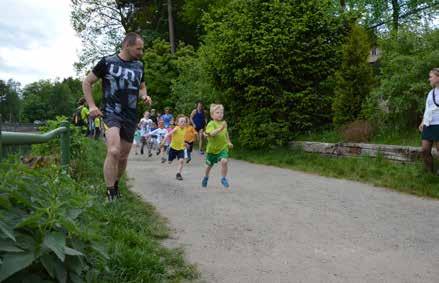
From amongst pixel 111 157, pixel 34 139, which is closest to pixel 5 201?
pixel 34 139

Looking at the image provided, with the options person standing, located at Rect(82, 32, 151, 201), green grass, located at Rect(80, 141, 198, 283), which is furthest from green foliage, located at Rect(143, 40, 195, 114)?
green grass, located at Rect(80, 141, 198, 283)

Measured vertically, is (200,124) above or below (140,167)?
above

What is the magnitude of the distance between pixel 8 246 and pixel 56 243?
23 cm

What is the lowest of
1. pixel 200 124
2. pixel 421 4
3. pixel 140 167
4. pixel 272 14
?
pixel 140 167

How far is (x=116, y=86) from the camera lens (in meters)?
5.79

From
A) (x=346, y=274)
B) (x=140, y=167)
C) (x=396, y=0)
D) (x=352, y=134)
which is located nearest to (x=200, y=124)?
(x=140, y=167)

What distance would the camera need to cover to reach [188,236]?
512 cm

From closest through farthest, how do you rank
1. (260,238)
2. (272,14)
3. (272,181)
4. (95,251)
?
(95,251), (260,238), (272,181), (272,14)

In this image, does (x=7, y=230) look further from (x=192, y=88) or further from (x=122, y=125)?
(x=192, y=88)

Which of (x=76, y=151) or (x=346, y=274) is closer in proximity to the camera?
(x=346, y=274)

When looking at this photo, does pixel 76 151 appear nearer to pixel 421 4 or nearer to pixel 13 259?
pixel 13 259

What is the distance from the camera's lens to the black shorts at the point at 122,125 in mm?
5734

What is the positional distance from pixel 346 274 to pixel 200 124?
1347 cm

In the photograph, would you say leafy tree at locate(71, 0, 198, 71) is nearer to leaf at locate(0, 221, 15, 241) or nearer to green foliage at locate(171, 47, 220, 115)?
green foliage at locate(171, 47, 220, 115)
